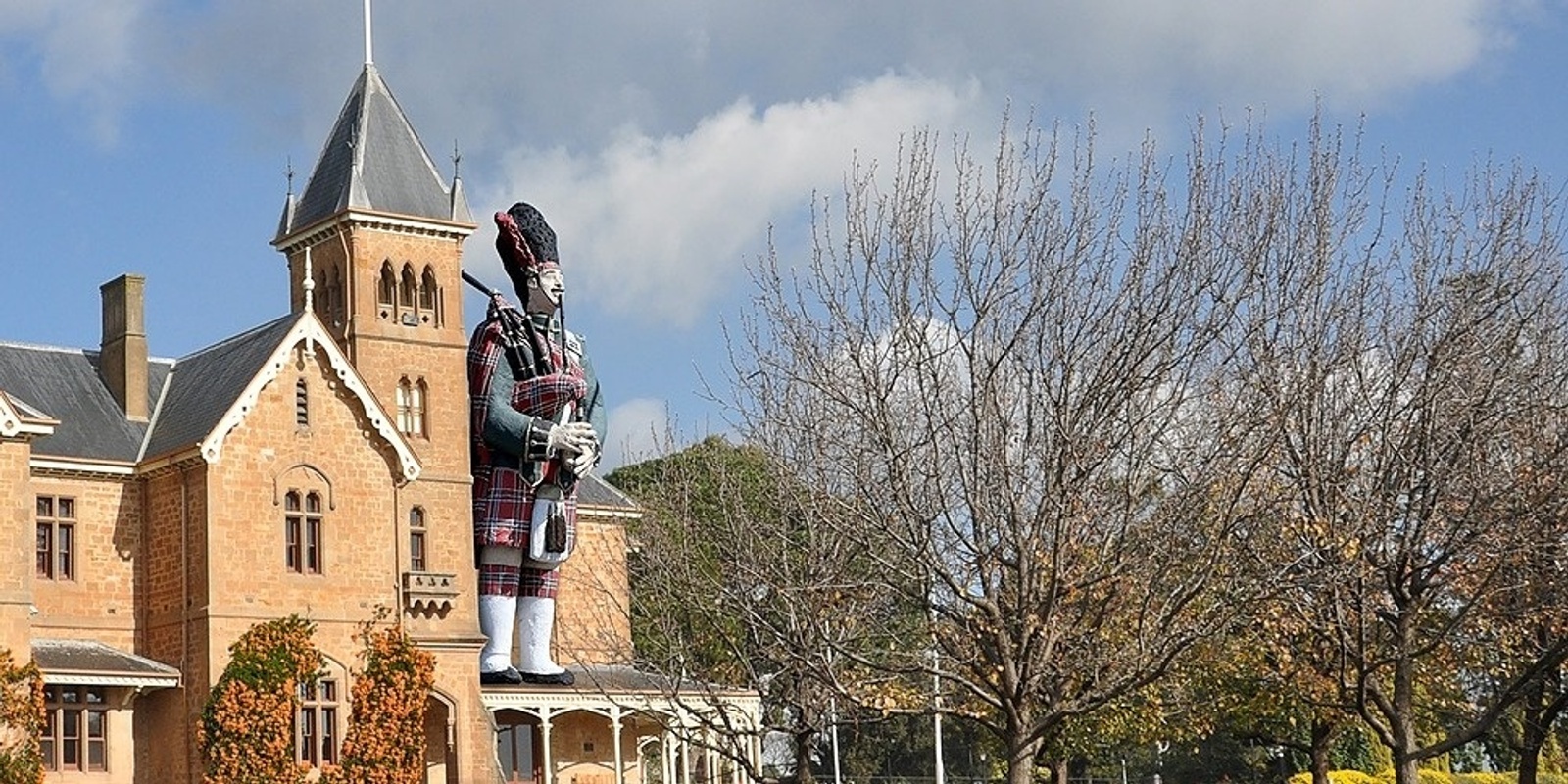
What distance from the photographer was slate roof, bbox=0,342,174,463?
37.4m

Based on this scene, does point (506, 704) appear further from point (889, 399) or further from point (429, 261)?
point (889, 399)

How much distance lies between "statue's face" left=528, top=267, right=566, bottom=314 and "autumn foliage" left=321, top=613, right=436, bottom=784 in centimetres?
933

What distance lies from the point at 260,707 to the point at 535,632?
6.35 metres

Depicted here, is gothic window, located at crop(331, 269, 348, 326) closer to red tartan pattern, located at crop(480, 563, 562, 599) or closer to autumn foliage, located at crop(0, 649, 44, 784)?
autumn foliage, located at crop(0, 649, 44, 784)

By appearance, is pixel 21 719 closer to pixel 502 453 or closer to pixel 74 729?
pixel 74 729

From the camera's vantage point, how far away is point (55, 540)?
3609 centimetres

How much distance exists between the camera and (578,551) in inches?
1861

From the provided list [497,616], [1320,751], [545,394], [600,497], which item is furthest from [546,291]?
[600,497]

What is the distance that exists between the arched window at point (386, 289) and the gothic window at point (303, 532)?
15.0 ft

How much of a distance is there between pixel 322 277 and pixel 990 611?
79.2 ft

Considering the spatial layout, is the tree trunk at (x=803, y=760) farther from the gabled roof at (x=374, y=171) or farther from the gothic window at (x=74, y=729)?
the gabled roof at (x=374, y=171)

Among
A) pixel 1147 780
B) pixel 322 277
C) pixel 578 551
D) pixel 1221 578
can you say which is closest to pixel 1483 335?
pixel 1221 578

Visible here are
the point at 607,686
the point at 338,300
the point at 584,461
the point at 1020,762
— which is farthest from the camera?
the point at 607,686

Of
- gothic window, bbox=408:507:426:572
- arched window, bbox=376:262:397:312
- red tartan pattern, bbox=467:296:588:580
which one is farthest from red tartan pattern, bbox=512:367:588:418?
arched window, bbox=376:262:397:312
